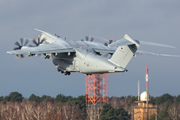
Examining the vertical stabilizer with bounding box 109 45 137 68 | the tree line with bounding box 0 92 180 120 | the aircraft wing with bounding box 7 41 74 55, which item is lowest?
the tree line with bounding box 0 92 180 120

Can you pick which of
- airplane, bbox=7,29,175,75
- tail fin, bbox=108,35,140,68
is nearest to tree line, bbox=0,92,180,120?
airplane, bbox=7,29,175,75

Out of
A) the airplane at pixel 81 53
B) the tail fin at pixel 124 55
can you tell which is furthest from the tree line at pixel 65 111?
the tail fin at pixel 124 55

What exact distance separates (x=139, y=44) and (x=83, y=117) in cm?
9007

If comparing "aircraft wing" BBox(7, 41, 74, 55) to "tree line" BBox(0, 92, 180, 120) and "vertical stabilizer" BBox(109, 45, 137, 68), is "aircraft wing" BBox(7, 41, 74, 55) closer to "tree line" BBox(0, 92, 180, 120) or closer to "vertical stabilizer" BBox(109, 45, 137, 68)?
"vertical stabilizer" BBox(109, 45, 137, 68)

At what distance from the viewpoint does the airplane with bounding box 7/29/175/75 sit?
4922 centimetres

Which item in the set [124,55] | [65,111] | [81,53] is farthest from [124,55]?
[65,111]

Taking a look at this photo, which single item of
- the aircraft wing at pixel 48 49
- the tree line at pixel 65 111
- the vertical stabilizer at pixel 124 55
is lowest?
the tree line at pixel 65 111

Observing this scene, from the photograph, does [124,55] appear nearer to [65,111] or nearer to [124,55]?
[124,55]

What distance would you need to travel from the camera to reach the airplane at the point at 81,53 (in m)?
49.2

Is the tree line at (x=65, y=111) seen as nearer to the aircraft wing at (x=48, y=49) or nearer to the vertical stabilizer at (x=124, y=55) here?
the aircraft wing at (x=48, y=49)

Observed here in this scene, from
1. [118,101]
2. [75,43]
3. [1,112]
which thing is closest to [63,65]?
[75,43]

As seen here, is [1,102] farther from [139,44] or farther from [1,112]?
[139,44]

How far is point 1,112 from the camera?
125m

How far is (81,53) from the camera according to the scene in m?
54.3
